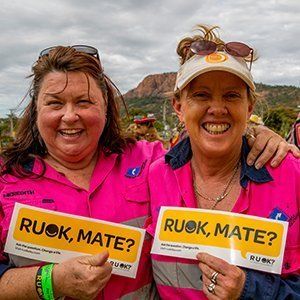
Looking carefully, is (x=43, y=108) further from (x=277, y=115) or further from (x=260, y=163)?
(x=277, y=115)

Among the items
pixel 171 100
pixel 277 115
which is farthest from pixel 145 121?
pixel 277 115

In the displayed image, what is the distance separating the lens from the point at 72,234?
236 cm

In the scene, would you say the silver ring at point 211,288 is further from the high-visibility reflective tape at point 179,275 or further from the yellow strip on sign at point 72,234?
the yellow strip on sign at point 72,234

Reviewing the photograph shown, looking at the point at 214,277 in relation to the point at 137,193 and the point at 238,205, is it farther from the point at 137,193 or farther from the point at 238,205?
the point at 137,193

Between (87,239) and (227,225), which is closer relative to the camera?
(227,225)

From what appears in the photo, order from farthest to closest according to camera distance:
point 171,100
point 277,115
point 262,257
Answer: point 277,115 → point 171,100 → point 262,257

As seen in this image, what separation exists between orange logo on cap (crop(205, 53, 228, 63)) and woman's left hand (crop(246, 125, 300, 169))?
1.59ft

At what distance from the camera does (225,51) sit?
2.34 metres

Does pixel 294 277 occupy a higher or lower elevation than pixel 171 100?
lower

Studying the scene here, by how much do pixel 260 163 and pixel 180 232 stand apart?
547 mm

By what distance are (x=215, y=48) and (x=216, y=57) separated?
0.11m

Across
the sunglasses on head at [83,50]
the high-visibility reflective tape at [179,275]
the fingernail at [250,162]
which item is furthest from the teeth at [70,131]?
the fingernail at [250,162]

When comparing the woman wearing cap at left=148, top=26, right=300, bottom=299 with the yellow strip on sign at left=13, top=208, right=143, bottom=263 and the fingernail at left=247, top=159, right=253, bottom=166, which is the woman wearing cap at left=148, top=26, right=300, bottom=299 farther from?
the yellow strip on sign at left=13, top=208, right=143, bottom=263

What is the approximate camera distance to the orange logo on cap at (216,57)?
2240 millimetres
